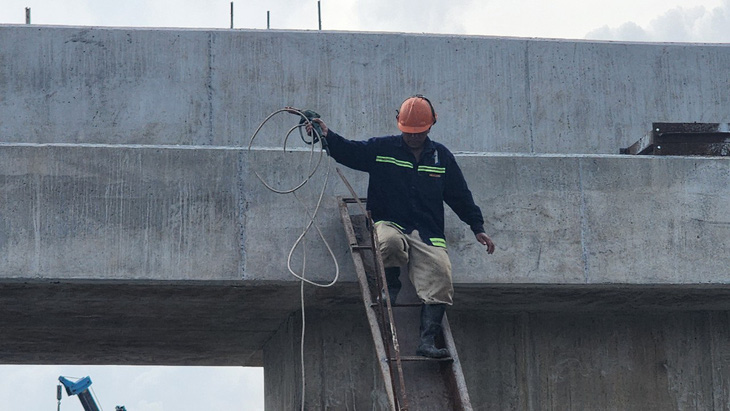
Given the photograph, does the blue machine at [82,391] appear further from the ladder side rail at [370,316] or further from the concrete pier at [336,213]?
the ladder side rail at [370,316]

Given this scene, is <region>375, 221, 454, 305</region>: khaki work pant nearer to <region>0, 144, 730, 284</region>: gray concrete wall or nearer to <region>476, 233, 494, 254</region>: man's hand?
<region>476, 233, 494, 254</region>: man's hand

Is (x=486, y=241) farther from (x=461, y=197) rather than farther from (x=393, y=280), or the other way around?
(x=393, y=280)

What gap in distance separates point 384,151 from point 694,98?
380cm

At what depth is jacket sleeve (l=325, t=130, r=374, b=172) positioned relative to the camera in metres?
7.40

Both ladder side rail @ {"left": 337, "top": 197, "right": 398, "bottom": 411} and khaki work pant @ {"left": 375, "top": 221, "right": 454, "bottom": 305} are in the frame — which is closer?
ladder side rail @ {"left": 337, "top": 197, "right": 398, "bottom": 411}

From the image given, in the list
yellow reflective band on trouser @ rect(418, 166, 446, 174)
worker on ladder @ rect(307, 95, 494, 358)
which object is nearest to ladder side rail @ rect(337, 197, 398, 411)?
worker on ladder @ rect(307, 95, 494, 358)

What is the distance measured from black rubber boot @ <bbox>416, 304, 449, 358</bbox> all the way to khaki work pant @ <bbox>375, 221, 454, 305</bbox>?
0.05 meters

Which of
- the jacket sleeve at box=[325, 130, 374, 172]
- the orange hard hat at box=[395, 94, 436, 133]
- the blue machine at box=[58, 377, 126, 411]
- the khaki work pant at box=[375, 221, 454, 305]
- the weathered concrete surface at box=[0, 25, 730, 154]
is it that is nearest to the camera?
the khaki work pant at box=[375, 221, 454, 305]

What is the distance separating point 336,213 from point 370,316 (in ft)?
3.70

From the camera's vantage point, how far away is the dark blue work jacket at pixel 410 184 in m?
7.52

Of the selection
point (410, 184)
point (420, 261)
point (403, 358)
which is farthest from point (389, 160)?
point (403, 358)

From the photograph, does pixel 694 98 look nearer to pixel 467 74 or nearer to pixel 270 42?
pixel 467 74

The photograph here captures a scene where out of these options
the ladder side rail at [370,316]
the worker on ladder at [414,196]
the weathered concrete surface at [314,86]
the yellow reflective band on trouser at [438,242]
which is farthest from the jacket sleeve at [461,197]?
the weathered concrete surface at [314,86]

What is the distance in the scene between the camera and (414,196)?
24.7 ft
